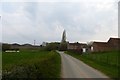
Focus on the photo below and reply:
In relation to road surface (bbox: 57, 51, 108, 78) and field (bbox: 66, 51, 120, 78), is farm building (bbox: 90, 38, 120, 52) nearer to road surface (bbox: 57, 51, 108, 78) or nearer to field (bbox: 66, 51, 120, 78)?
field (bbox: 66, 51, 120, 78)

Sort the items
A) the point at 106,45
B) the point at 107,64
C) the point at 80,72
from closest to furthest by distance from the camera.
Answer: the point at 80,72, the point at 107,64, the point at 106,45

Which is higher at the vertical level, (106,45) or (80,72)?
(106,45)

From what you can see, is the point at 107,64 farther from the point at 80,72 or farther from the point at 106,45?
the point at 106,45

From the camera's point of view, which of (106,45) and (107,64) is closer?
(107,64)

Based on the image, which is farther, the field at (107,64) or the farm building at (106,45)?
the farm building at (106,45)

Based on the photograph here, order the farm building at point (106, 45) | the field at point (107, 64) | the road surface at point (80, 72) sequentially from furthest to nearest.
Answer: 1. the farm building at point (106, 45)
2. the field at point (107, 64)
3. the road surface at point (80, 72)

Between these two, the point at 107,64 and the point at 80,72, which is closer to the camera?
the point at 80,72

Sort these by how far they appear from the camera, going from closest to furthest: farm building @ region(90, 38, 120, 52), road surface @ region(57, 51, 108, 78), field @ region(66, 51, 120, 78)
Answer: road surface @ region(57, 51, 108, 78) → field @ region(66, 51, 120, 78) → farm building @ region(90, 38, 120, 52)

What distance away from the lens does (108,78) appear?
21922 mm

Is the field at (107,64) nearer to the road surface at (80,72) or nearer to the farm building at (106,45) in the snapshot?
the road surface at (80,72)

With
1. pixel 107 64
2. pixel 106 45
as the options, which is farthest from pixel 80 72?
pixel 106 45

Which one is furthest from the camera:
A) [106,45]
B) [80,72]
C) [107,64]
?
[106,45]

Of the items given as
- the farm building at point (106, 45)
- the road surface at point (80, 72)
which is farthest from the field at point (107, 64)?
the farm building at point (106, 45)

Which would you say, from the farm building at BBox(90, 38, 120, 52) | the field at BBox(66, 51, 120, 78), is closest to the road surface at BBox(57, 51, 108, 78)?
the field at BBox(66, 51, 120, 78)
